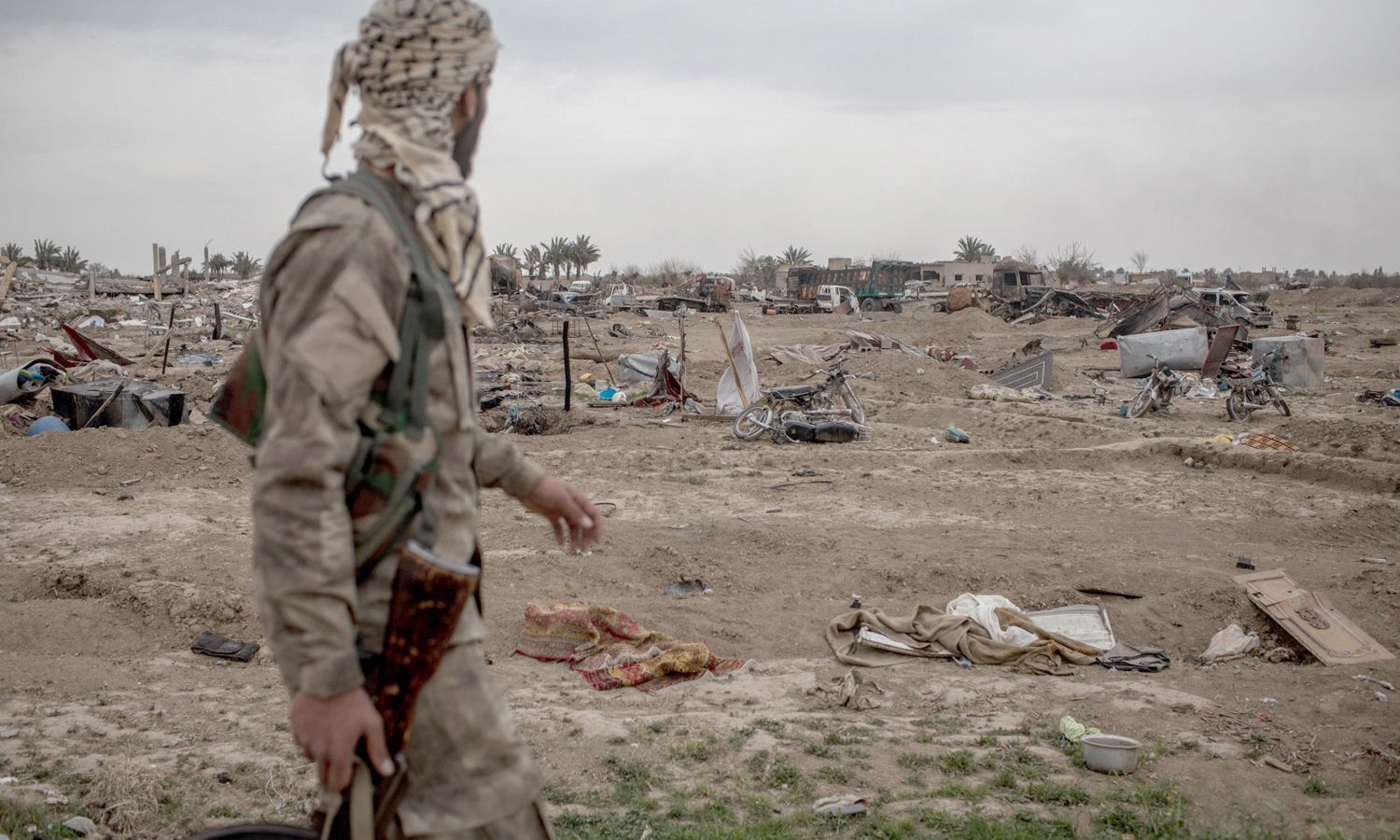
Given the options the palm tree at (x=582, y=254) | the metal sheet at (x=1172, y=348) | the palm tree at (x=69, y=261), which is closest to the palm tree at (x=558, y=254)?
the palm tree at (x=582, y=254)

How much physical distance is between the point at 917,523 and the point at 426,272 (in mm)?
8068

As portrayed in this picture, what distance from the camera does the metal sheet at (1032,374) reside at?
64.7 ft

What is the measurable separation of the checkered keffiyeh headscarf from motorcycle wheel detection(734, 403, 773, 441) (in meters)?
12.1

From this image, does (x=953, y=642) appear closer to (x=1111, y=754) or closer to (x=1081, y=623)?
(x=1081, y=623)

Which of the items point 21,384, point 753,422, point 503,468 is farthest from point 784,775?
point 21,384

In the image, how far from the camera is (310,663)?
1.50 metres

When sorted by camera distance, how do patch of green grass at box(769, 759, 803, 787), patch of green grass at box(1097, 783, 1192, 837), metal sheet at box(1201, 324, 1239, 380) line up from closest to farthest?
1. patch of green grass at box(1097, 783, 1192, 837)
2. patch of green grass at box(769, 759, 803, 787)
3. metal sheet at box(1201, 324, 1239, 380)

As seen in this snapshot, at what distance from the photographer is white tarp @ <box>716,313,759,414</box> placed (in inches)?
599

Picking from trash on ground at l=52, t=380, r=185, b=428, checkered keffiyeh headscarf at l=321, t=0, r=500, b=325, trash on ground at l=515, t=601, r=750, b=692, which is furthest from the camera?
trash on ground at l=52, t=380, r=185, b=428

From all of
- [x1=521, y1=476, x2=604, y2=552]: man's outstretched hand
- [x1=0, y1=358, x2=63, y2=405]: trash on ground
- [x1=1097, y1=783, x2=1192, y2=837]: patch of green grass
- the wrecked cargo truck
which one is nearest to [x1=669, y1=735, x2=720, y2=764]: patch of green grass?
[x1=1097, y1=783, x2=1192, y2=837]: patch of green grass

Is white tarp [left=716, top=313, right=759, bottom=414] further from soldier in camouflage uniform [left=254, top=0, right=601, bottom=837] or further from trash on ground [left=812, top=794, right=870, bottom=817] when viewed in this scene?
soldier in camouflage uniform [left=254, top=0, right=601, bottom=837]

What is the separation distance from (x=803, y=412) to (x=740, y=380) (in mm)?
1332

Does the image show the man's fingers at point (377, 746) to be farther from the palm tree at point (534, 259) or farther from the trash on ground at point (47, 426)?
the palm tree at point (534, 259)

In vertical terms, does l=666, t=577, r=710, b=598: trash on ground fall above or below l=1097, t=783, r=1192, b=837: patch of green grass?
below
